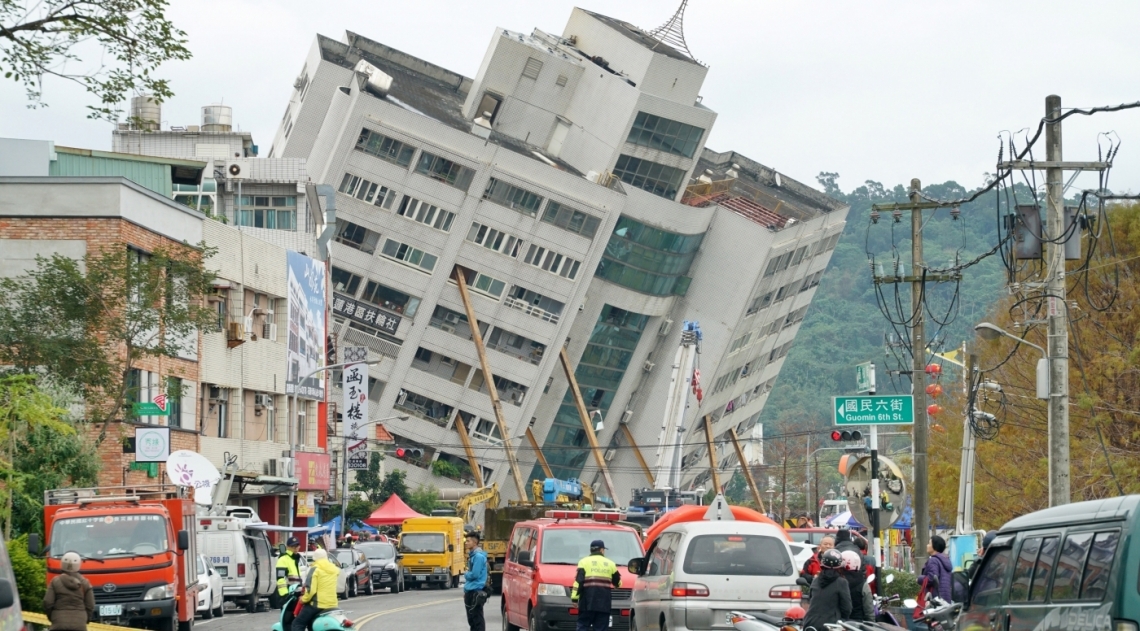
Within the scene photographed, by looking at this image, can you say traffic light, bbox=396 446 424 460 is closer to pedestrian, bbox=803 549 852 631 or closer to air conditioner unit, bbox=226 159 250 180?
air conditioner unit, bbox=226 159 250 180

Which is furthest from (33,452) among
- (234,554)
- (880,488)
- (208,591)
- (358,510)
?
(358,510)

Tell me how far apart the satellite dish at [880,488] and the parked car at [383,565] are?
890 inches

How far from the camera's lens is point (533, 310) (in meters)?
83.6

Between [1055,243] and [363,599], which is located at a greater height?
[1055,243]

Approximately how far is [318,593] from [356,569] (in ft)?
81.1

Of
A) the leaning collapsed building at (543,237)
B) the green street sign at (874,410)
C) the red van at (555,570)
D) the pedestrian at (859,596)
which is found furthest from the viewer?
the leaning collapsed building at (543,237)

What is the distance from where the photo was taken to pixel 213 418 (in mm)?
48656

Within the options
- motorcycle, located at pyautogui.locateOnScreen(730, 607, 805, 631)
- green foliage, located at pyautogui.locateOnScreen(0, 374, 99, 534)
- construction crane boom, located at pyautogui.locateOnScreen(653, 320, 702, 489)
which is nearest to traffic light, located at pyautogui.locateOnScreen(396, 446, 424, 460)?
construction crane boom, located at pyautogui.locateOnScreen(653, 320, 702, 489)

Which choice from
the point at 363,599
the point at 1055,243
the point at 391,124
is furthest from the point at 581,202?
the point at 1055,243

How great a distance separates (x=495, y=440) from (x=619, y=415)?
37.6 feet

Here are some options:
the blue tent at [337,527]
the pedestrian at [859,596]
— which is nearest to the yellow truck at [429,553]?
the blue tent at [337,527]

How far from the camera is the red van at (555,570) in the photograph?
23.2 metres

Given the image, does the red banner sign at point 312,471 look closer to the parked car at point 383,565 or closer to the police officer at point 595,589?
the parked car at point 383,565

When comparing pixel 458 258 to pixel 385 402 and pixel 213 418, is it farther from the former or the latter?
pixel 213 418
